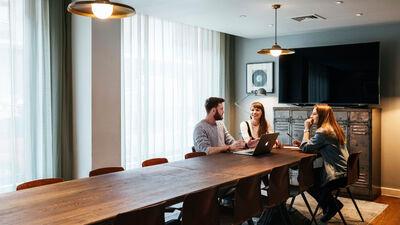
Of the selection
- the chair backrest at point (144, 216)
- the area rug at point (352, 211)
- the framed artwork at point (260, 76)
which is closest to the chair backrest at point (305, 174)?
the area rug at point (352, 211)

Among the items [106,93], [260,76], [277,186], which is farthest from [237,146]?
[260,76]

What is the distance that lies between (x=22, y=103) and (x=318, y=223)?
3509mm

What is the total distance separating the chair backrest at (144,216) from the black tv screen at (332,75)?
437 centimetres

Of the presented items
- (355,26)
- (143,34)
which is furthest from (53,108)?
(355,26)

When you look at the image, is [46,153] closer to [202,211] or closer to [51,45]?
[51,45]

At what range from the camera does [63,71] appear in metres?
4.54

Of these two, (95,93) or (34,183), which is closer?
(34,183)

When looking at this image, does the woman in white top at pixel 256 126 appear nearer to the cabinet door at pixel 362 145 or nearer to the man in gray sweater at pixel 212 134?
the man in gray sweater at pixel 212 134

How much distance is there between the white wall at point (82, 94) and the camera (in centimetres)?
442

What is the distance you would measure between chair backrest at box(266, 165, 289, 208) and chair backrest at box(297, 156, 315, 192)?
0.34m

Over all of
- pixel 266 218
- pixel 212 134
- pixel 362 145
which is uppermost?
pixel 212 134

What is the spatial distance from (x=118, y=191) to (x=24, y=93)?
87.4 inches

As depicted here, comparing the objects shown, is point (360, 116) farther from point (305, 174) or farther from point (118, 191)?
point (118, 191)

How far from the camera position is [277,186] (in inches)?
135
